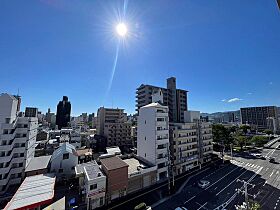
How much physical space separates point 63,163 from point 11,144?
45.0ft

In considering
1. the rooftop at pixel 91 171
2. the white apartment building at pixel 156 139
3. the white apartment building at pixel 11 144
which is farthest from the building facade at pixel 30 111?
the white apartment building at pixel 156 139

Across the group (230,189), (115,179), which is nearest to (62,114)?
(115,179)

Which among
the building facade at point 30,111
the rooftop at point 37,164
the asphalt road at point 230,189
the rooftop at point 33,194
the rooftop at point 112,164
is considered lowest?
the asphalt road at point 230,189

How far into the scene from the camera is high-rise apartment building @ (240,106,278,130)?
140 m

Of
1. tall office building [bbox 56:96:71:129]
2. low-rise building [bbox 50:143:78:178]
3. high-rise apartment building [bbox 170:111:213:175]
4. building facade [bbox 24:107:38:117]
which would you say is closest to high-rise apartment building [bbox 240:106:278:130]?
high-rise apartment building [bbox 170:111:213:175]

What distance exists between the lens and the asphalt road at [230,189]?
91.2 ft

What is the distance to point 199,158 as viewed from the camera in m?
49.7

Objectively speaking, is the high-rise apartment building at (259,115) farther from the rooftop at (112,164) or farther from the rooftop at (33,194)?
the rooftop at (33,194)

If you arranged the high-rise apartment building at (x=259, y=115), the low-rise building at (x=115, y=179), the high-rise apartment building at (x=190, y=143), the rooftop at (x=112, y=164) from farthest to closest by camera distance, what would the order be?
1. the high-rise apartment building at (x=259, y=115)
2. the high-rise apartment building at (x=190, y=143)
3. the rooftop at (x=112, y=164)
4. the low-rise building at (x=115, y=179)

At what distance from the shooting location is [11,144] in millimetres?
35281

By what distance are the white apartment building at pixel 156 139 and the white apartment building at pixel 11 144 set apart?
107 feet

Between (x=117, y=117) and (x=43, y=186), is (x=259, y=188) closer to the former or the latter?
(x=43, y=186)

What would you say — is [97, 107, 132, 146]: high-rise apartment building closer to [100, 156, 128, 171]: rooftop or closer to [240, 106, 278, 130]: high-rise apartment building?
[100, 156, 128, 171]: rooftop

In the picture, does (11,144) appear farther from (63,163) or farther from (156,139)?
(156,139)
